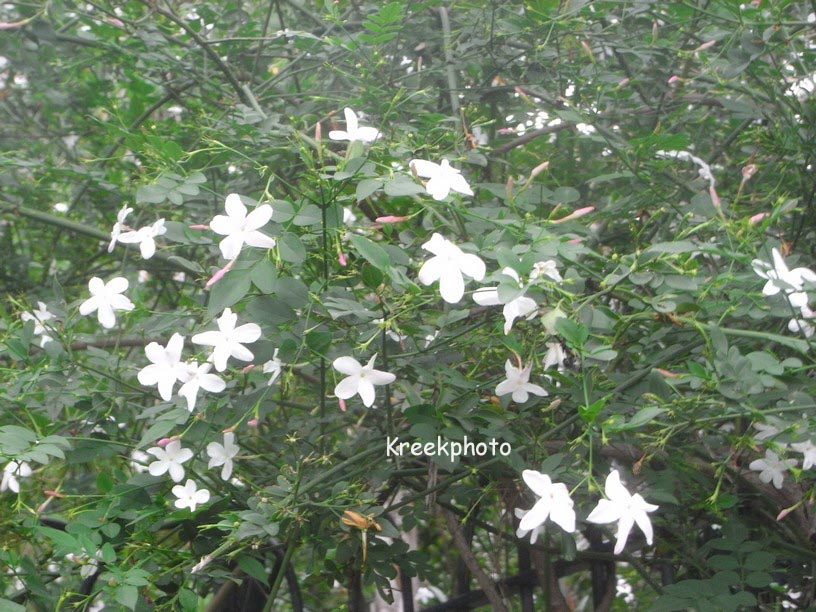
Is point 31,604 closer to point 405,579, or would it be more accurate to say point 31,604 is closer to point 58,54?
point 405,579

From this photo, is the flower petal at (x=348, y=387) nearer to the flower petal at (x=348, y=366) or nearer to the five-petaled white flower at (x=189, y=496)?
the flower petal at (x=348, y=366)

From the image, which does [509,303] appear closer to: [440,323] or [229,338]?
[440,323]

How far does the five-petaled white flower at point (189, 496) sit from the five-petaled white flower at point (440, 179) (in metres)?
0.49

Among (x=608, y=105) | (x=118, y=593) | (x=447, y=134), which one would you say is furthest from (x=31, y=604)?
(x=608, y=105)

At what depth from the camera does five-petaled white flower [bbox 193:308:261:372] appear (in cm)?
98

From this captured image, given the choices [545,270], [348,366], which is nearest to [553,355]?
[545,270]

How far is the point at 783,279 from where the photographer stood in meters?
1.02

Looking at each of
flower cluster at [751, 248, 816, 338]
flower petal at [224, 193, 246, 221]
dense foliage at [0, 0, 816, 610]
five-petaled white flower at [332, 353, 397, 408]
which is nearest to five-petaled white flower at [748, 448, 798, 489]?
dense foliage at [0, 0, 816, 610]

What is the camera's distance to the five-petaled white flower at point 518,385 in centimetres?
107

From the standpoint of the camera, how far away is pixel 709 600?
3.92 feet

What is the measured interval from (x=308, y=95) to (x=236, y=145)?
8.7 inches

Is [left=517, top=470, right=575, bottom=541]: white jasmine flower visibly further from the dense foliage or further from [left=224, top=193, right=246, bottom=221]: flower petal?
[left=224, top=193, right=246, bottom=221]: flower petal

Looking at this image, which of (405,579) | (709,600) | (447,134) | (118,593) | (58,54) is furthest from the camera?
(58,54)

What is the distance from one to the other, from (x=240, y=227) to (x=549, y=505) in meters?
0.43
